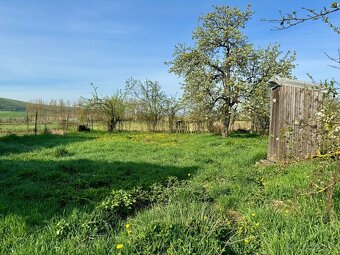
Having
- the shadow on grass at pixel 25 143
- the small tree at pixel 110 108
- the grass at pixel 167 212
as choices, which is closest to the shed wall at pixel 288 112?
the grass at pixel 167 212

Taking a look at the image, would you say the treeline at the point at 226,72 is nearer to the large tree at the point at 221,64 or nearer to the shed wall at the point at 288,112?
the large tree at the point at 221,64

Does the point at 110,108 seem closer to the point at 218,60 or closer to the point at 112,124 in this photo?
the point at 112,124

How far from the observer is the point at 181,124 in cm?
2661

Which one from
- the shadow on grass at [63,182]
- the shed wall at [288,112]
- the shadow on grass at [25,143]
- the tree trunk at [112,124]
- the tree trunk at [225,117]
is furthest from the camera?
the tree trunk at [112,124]

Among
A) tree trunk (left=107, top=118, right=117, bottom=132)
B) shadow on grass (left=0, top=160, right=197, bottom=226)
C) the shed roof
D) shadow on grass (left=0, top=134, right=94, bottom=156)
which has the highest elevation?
the shed roof

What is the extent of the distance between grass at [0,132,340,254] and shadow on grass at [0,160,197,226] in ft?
0.07

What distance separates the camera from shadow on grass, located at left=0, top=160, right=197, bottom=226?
4.64m

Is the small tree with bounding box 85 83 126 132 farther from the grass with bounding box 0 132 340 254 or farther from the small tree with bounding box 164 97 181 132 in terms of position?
the grass with bounding box 0 132 340 254

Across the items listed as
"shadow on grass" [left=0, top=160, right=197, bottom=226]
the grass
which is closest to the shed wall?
the grass

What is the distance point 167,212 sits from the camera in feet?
12.7

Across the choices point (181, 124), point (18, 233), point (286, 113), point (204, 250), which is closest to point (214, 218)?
point (204, 250)

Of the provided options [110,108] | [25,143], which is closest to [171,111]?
[110,108]

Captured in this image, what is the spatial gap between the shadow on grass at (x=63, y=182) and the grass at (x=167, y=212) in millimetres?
22

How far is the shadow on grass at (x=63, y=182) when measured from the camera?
4.64 m
